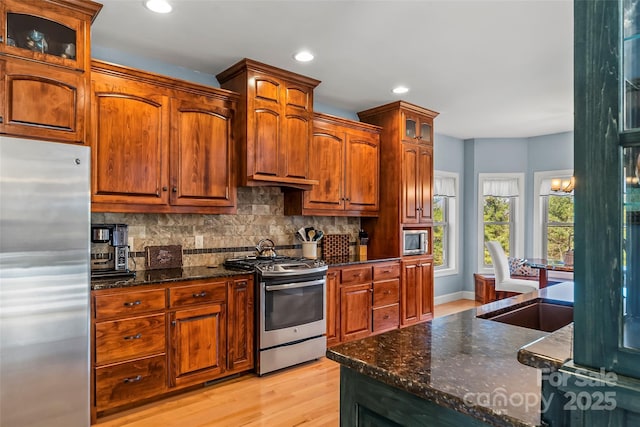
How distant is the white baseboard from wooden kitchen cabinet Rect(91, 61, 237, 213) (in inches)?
160

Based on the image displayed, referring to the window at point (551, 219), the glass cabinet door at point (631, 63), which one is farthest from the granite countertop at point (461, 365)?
Answer: the window at point (551, 219)

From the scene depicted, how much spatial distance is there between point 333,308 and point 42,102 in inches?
114

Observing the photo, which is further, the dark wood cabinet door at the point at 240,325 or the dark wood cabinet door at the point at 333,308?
the dark wood cabinet door at the point at 333,308

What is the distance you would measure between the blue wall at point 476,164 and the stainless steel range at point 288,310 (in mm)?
3214

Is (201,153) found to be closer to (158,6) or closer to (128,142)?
(128,142)

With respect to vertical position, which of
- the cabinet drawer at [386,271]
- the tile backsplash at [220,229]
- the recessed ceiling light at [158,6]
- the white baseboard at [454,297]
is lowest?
the white baseboard at [454,297]

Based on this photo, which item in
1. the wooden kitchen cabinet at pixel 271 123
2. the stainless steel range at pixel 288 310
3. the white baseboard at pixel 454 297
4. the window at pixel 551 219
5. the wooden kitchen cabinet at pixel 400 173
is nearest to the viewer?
the stainless steel range at pixel 288 310

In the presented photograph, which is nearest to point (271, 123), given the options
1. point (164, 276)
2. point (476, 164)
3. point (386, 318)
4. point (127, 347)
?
point (164, 276)

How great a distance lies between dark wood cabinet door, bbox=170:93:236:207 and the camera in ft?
10.4

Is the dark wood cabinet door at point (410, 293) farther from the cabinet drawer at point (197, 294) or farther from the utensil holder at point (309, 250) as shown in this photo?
the cabinet drawer at point (197, 294)

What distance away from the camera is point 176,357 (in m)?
2.84

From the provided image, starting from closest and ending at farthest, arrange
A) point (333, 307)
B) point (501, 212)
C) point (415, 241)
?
point (333, 307), point (415, 241), point (501, 212)

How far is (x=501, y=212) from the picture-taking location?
6.49 meters

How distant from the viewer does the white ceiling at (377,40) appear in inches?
98.8
